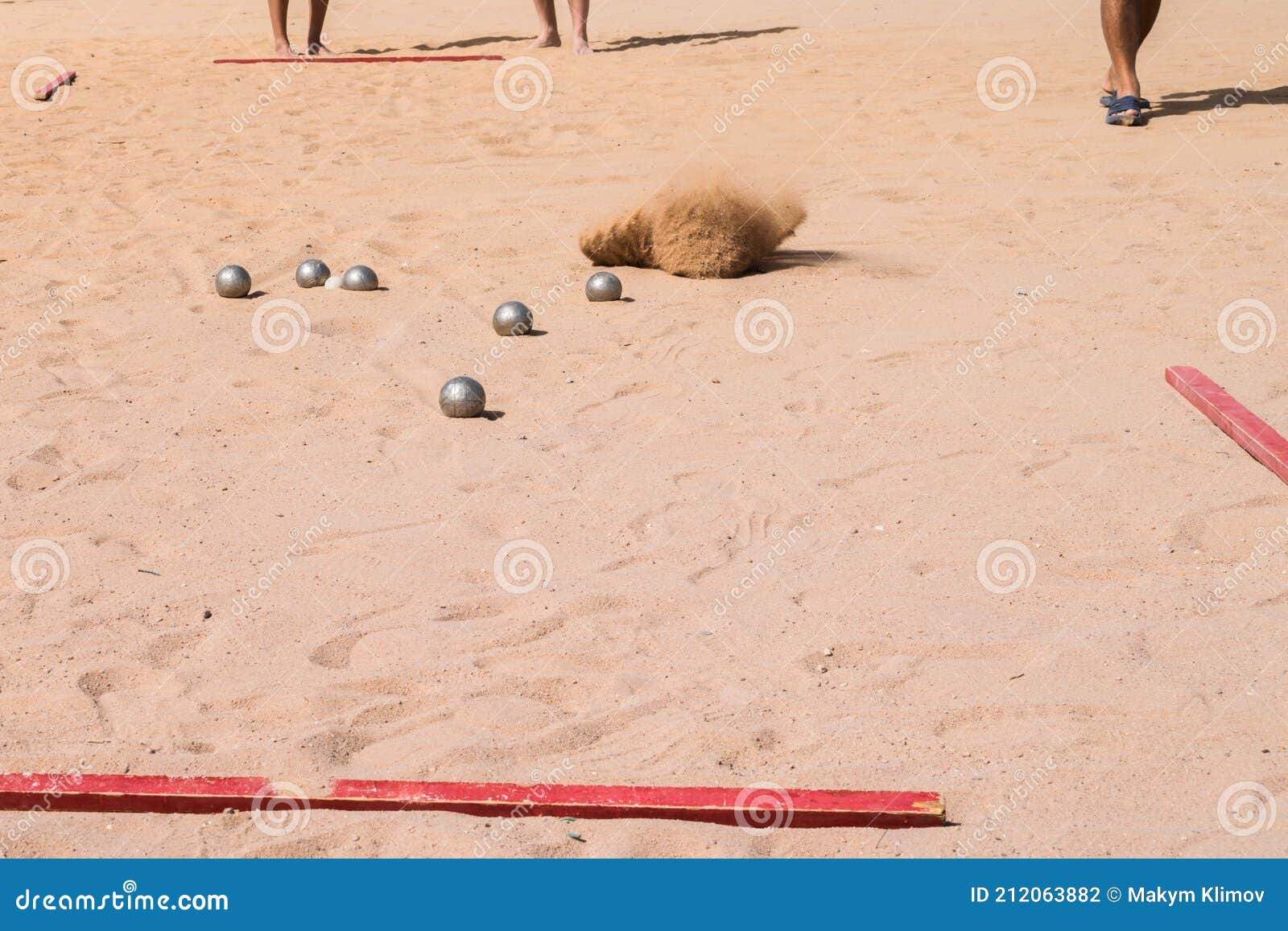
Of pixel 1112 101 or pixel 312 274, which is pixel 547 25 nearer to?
pixel 1112 101

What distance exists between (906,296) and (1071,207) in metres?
1.64

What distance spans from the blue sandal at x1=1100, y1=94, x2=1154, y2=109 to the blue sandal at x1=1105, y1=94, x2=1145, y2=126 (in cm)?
1

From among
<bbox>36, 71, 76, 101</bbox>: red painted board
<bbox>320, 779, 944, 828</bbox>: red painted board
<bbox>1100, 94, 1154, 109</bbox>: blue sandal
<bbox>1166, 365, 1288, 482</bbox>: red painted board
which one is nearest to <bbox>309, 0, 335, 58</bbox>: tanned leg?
<bbox>36, 71, 76, 101</bbox>: red painted board

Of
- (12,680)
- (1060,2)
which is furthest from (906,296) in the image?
(1060,2)

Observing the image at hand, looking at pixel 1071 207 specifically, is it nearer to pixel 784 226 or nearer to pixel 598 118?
pixel 784 226

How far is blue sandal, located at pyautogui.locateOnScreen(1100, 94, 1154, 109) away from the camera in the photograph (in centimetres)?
796

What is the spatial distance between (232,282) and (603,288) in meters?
1.61

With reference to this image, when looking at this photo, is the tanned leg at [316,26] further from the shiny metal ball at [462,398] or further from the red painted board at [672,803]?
the red painted board at [672,803]

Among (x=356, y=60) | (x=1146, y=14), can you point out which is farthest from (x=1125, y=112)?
(x=356, y=60)

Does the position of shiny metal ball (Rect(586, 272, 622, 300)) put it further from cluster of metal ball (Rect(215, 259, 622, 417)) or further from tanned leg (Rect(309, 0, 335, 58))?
tanned leg (Rect(309, 0, 335, 58))

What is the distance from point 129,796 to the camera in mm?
2479

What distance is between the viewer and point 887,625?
122 inches

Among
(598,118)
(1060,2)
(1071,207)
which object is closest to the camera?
(1071,207)

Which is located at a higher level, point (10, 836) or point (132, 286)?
point (10, 836)
